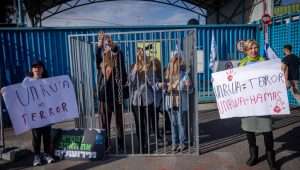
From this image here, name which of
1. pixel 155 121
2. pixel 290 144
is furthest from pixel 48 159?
pixel 290 144

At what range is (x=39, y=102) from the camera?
508cm

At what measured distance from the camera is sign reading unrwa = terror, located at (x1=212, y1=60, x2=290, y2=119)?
4.52 metres

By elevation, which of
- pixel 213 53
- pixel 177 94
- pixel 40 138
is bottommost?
pixel 40 138


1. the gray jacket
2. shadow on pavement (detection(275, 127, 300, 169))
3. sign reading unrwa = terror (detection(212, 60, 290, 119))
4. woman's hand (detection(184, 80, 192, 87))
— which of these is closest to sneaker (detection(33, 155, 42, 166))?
the gray jacket

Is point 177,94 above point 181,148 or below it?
above

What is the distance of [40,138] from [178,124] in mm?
2324

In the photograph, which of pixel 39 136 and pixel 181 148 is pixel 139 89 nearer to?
pixel 181 148

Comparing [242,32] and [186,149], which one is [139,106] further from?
[242,32]

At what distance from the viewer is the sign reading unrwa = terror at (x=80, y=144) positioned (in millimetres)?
5203

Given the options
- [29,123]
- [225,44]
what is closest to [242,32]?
[225,44]

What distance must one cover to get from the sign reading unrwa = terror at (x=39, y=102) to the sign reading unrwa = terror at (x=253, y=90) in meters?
2.44

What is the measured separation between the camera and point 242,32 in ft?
32.2

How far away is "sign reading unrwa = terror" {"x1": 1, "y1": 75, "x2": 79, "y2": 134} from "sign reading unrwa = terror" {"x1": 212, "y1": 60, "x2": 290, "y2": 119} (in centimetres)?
244

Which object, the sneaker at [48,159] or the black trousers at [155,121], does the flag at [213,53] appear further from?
the sneaker at [48,159]
